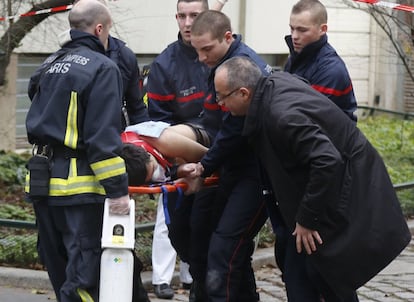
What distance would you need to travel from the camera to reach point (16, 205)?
10.1 m

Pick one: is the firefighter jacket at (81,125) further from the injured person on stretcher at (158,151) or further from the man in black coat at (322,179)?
the man in black coat at (322,179)

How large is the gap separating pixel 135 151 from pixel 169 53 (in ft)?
4.58

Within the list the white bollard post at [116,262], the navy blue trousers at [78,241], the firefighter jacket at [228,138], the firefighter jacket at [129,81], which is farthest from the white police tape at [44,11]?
the white bollard post at [116,262]

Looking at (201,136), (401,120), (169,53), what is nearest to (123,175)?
(201,136)

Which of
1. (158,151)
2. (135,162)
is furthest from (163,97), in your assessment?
(135,162)

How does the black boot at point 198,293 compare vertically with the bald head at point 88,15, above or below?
below

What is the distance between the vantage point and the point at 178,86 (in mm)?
7230

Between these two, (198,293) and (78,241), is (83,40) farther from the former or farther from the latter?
(198,293)

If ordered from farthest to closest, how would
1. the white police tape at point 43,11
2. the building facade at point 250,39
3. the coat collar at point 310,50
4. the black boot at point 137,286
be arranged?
the building facade at point 250,39 → the white police tape at point 43,11 → the coat collar at point 310,50 → the black boot at point 137,286

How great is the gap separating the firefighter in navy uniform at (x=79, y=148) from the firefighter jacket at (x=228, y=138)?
0.71 m

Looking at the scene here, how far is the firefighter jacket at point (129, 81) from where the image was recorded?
23.7 feet

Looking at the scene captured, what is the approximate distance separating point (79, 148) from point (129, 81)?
1526mm

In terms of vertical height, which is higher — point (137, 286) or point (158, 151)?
point (158, 151)

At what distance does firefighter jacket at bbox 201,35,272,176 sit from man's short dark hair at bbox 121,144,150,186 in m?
0.41
